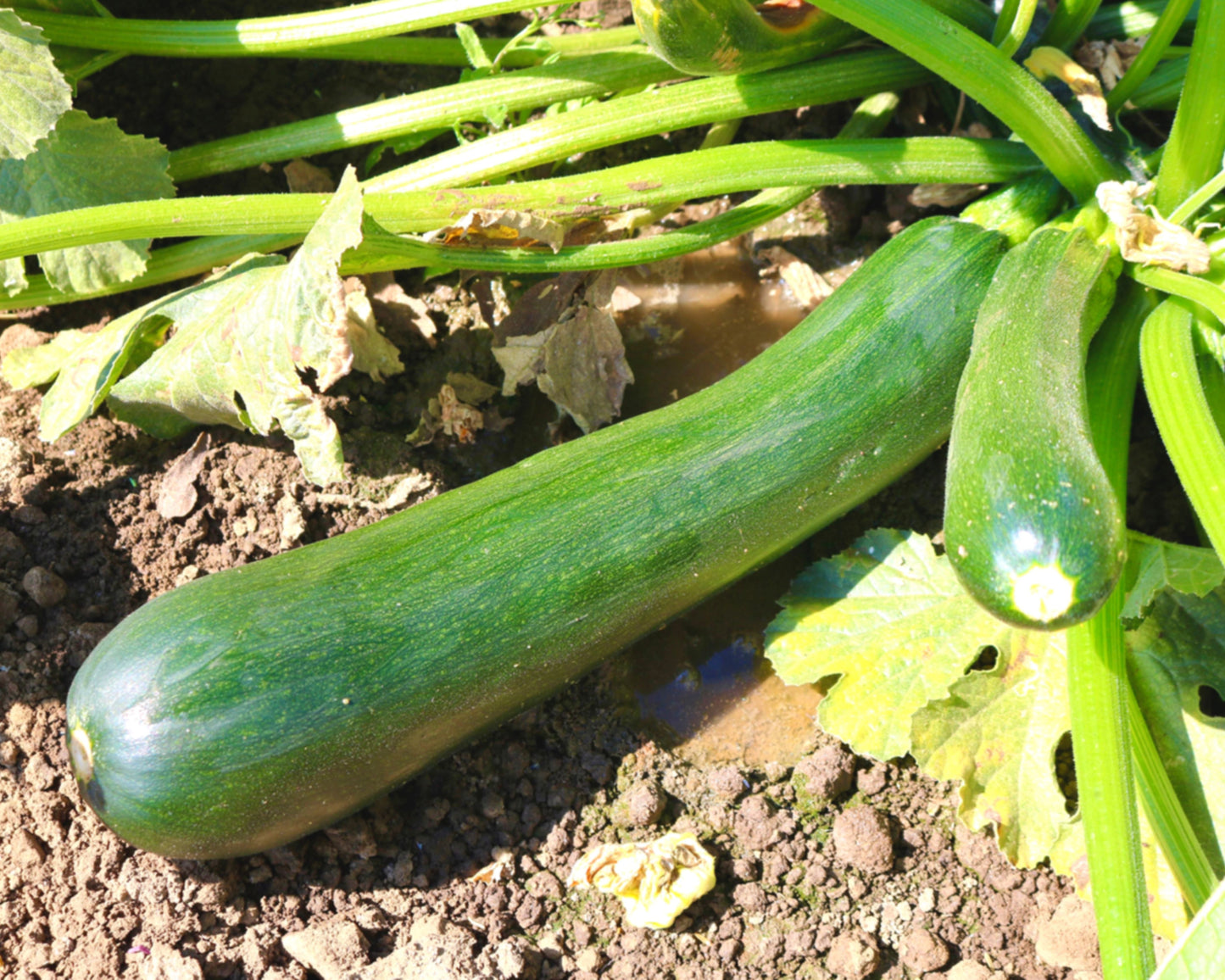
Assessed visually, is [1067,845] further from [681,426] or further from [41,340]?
[41,340]

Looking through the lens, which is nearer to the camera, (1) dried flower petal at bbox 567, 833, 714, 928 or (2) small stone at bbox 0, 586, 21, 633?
(1) dried flower petal at bbox 567, 833, 714, 928

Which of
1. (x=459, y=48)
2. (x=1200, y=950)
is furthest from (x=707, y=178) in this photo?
(x=1200, y=950)

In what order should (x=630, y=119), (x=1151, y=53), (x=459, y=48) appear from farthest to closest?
(x=459, y=48), (x=630, y=119), (x=1151, y=53)

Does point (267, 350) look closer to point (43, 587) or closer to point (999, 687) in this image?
point (43, 587)

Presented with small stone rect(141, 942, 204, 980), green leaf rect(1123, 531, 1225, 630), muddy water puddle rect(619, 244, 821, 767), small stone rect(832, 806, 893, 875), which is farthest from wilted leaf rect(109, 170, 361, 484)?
green leaf rect(1123, 531, 1225, 630)

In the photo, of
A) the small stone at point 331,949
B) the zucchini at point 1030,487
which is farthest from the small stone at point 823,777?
the small stone at point 331,949

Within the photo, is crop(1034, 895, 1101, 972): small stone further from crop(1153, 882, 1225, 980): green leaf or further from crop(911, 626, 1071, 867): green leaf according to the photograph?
crop(1153, 882, 1225, 980): green leaf

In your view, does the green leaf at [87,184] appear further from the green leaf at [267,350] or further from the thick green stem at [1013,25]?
the thick green stem at [1013,25]

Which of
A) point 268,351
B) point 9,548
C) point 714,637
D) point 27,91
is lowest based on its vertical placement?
point 714,637
